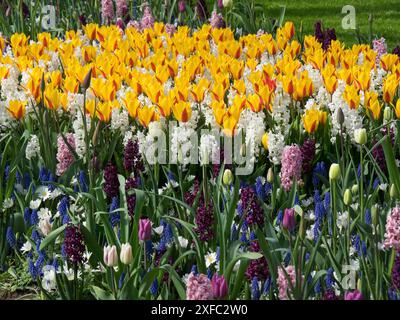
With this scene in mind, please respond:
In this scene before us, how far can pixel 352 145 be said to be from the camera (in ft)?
15.2

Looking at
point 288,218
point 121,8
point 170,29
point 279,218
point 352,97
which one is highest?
point 121,8

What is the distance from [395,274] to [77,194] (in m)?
1.37

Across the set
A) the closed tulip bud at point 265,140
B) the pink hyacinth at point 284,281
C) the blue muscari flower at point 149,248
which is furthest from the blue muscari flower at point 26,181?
the pink hyacinth at point 284,281

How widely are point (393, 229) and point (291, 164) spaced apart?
89cm

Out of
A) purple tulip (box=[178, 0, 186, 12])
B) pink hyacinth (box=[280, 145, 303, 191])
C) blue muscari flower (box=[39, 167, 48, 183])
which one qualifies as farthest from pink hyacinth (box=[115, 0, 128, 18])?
pink hyacinth (box=[280, 145, 303, 191])

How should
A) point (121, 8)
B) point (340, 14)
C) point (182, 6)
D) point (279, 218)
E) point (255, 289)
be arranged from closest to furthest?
point (255, 289) < point (279, 218) < point (182, 6) < point (121, 8) < point (340, 14)

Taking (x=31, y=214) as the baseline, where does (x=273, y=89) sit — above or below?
above

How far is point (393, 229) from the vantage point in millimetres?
2949

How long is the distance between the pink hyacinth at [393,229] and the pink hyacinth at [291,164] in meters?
0.83

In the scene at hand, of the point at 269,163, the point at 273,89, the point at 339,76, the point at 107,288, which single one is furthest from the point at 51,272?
the point at 339,76

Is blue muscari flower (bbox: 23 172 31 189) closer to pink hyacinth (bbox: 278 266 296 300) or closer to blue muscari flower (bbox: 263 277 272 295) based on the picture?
blue muscari flower (bbox: 263 277 272 295)

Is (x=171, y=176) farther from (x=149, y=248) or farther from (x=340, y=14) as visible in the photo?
(x=340, y=14)

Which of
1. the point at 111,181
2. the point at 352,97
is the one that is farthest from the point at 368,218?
the point at 352,97
